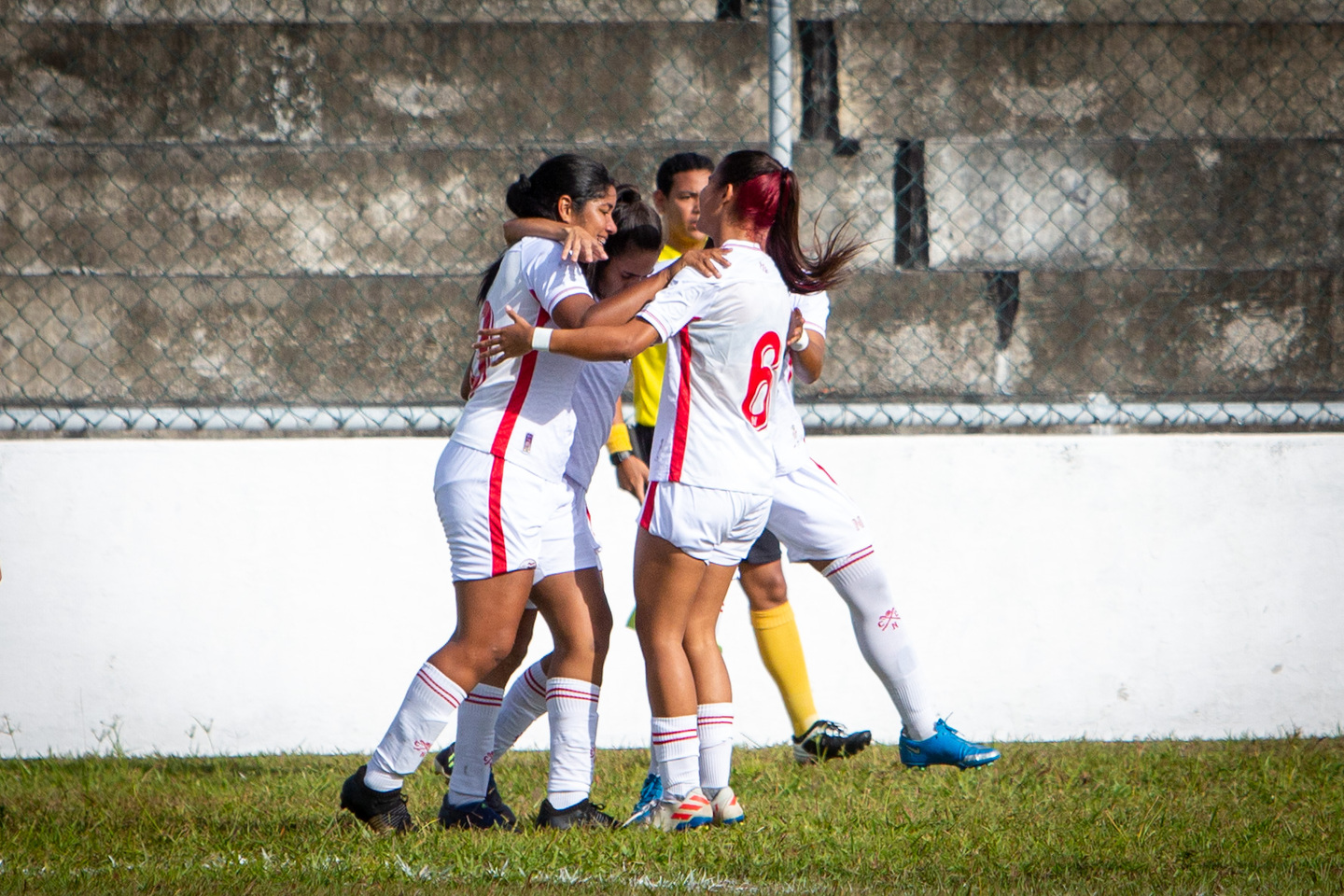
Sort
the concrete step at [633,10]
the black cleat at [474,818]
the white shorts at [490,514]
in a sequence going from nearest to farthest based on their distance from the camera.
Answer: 1. the white shorts at [490,514]
2. the black cleat at [474,818]
3. the concrete step at [633,10]

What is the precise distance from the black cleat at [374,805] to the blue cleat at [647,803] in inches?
23.2

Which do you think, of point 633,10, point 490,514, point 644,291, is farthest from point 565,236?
point 633,10

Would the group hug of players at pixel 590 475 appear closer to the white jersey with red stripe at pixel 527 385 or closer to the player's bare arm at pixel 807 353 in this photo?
the white jersey with red stripe at pixel 527 385

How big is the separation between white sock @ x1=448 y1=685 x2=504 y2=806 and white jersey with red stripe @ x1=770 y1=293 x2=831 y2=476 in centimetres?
115

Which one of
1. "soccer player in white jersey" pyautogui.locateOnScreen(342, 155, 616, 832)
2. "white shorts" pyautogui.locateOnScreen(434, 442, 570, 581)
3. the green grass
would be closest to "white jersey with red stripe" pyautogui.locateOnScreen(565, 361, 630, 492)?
"soccer player in white jersey" pyautogui.locateOnScreen(342, 155, 616, 832)

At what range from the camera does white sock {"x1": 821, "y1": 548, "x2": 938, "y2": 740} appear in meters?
3.99

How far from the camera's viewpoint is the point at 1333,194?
5387 millimetres

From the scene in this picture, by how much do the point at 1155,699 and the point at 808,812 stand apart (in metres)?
1.86

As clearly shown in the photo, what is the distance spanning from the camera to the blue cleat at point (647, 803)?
335cm

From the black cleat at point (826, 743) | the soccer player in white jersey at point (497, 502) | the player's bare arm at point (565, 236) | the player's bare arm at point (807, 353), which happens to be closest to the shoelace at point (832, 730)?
the black cleat at point (826, 743)

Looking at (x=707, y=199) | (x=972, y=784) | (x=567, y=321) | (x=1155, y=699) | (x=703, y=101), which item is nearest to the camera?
(x=567, y=321)

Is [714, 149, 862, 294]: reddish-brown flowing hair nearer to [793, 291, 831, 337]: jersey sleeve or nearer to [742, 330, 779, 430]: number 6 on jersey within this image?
[742, 330, 779, 430]: number 6 on jersey

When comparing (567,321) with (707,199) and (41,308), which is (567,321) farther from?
(41,308)

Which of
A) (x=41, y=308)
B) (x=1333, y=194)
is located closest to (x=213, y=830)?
(x=41, y=308)
